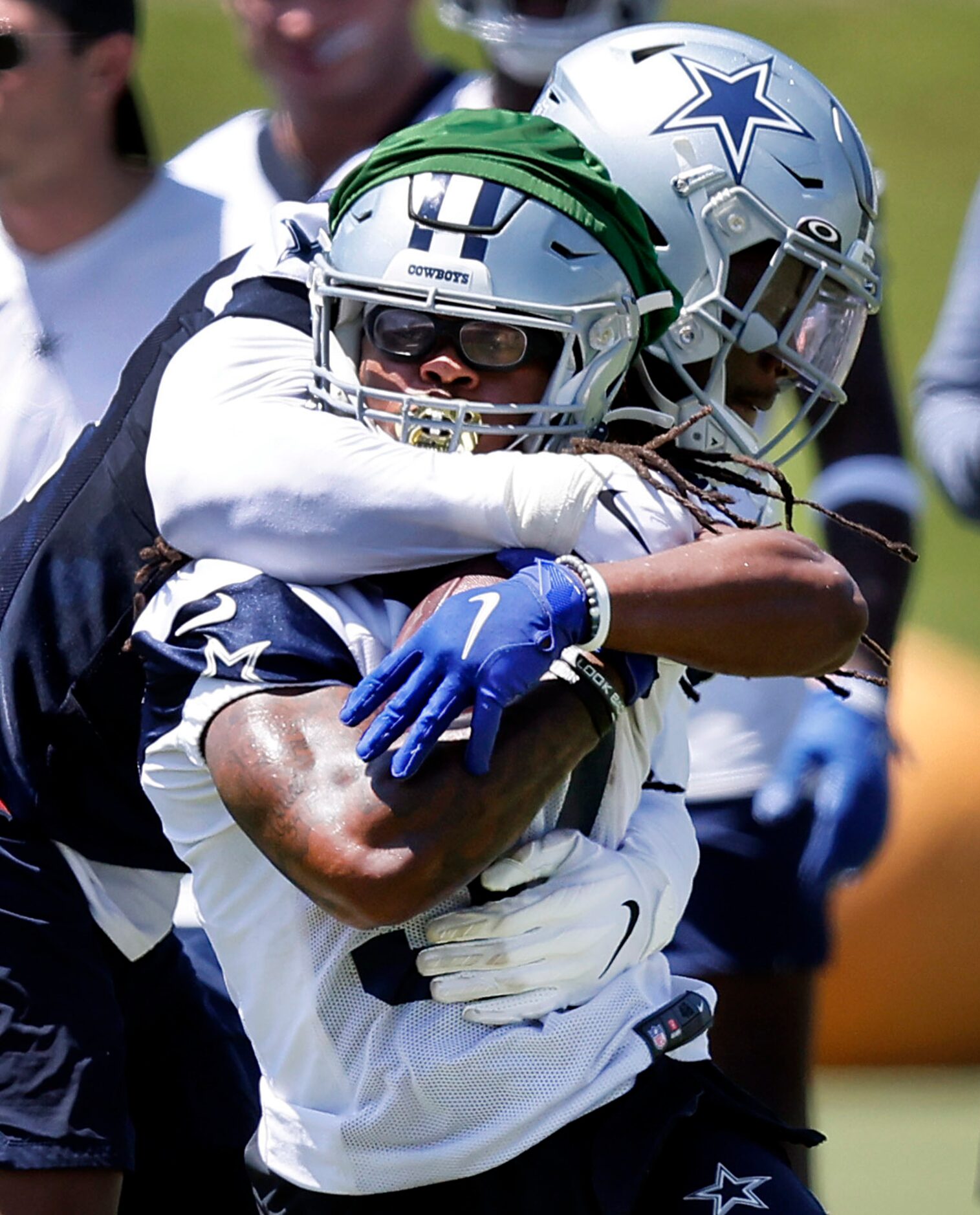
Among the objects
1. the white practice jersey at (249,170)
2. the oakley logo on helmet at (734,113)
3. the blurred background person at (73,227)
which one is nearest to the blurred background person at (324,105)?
the white practice jersey at (249,170)

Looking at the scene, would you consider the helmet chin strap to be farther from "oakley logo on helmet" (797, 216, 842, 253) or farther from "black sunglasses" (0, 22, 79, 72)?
"oakley logo on helmet" (797, 216, 842, 253)

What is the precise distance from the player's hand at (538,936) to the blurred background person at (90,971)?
0.63m

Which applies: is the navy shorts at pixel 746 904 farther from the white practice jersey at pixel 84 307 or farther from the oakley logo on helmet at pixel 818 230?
the oakley logo on helmet at pixel 818 230

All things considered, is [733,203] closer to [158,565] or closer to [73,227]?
[158,565]

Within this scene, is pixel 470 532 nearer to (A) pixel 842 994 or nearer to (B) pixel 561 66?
(B) pixel 561 66

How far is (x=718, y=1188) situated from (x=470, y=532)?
0.70m

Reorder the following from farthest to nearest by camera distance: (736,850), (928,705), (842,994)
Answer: (928,705) → (842,994) → (736,850)

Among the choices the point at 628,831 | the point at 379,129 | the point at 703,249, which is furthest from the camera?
the point at 379,129

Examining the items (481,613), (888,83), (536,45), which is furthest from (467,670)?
(888,83)

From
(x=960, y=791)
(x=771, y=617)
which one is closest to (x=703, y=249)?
(x=771, y=617)

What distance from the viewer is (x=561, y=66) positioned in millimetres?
2668

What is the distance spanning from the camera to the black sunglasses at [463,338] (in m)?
2.04

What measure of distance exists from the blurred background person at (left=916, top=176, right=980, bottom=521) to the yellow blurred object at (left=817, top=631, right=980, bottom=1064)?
151cm

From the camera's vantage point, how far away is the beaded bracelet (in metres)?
1.87
